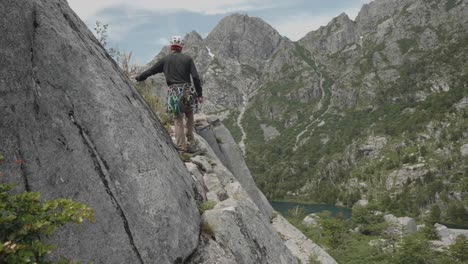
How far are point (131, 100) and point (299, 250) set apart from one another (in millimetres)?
11819

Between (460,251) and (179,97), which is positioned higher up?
(179,97)

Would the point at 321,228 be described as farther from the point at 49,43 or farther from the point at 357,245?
the point at 49,43

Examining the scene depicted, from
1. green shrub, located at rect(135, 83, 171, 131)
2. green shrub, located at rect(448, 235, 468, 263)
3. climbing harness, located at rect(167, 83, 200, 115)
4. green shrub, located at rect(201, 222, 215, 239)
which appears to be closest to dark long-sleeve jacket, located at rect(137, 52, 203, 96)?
climbing harness, located at rect(167, 83, 200, 115)

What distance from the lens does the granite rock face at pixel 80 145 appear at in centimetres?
704

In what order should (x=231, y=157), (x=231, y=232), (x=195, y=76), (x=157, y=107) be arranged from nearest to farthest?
(x=231, y=232), (x=195, y=76), (x=157, y=107), (x=231, y=157)

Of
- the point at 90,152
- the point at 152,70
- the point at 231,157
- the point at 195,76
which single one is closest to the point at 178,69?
the point at 195,76

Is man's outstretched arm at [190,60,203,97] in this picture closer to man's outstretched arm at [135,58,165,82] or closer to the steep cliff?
man's outstretched arm at [135,58,165,82]

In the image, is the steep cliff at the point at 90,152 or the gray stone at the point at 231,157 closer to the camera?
the steep cliff at the point at 90,152

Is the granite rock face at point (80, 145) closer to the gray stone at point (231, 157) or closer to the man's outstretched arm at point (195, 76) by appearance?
the man's outstretched arm at point (195, 76)

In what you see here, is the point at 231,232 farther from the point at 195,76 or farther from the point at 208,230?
the point at 195,76

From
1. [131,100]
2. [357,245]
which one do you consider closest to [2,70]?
[131,100]

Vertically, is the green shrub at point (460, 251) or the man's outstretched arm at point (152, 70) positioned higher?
the man's outstretched arm at point (152, 70)

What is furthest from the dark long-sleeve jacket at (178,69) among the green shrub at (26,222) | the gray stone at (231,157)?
the green shrub at (26,222)

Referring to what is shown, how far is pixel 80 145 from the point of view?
25.7 ft
